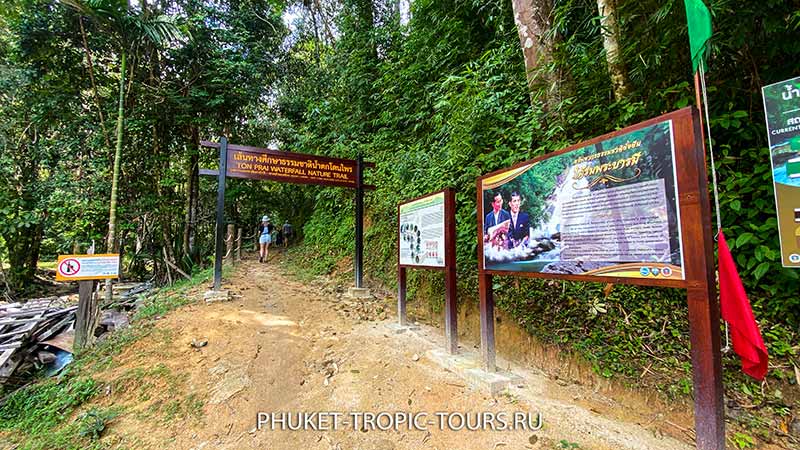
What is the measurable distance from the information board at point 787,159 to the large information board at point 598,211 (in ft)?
2.35

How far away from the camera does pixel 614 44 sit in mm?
3006

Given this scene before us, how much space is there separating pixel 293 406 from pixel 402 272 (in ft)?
7.12

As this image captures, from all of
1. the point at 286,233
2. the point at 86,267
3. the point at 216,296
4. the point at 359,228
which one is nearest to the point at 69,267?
the point at 86,267

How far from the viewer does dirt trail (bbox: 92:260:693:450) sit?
7.67 ft

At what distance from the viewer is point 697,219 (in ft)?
5.15

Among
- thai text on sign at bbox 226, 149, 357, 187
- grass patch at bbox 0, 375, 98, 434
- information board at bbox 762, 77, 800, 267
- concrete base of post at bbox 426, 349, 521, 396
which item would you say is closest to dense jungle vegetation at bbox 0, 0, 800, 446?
information board at bbox 762, 77, 800, 267

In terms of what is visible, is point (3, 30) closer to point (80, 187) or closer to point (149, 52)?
point (149, 52)

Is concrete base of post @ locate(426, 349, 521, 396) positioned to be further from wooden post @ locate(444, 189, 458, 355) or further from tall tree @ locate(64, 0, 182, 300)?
tall tree @ locate(64, 0, 182, 300)

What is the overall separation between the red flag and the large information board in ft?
0.73

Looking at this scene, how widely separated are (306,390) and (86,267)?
14.1ft

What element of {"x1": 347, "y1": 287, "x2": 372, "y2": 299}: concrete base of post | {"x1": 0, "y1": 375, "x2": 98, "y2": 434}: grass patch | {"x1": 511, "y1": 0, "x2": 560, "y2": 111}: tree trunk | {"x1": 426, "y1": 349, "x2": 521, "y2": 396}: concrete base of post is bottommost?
{"x1": 0, "y1": 375, "x2": 98, "y2": 434}: grass patch

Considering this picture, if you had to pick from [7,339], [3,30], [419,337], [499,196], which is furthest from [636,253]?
[3,30]

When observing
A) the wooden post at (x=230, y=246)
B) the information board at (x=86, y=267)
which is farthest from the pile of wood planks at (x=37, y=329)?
the wooden post at (x=230, y=246)

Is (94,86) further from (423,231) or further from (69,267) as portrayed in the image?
(423,231)
